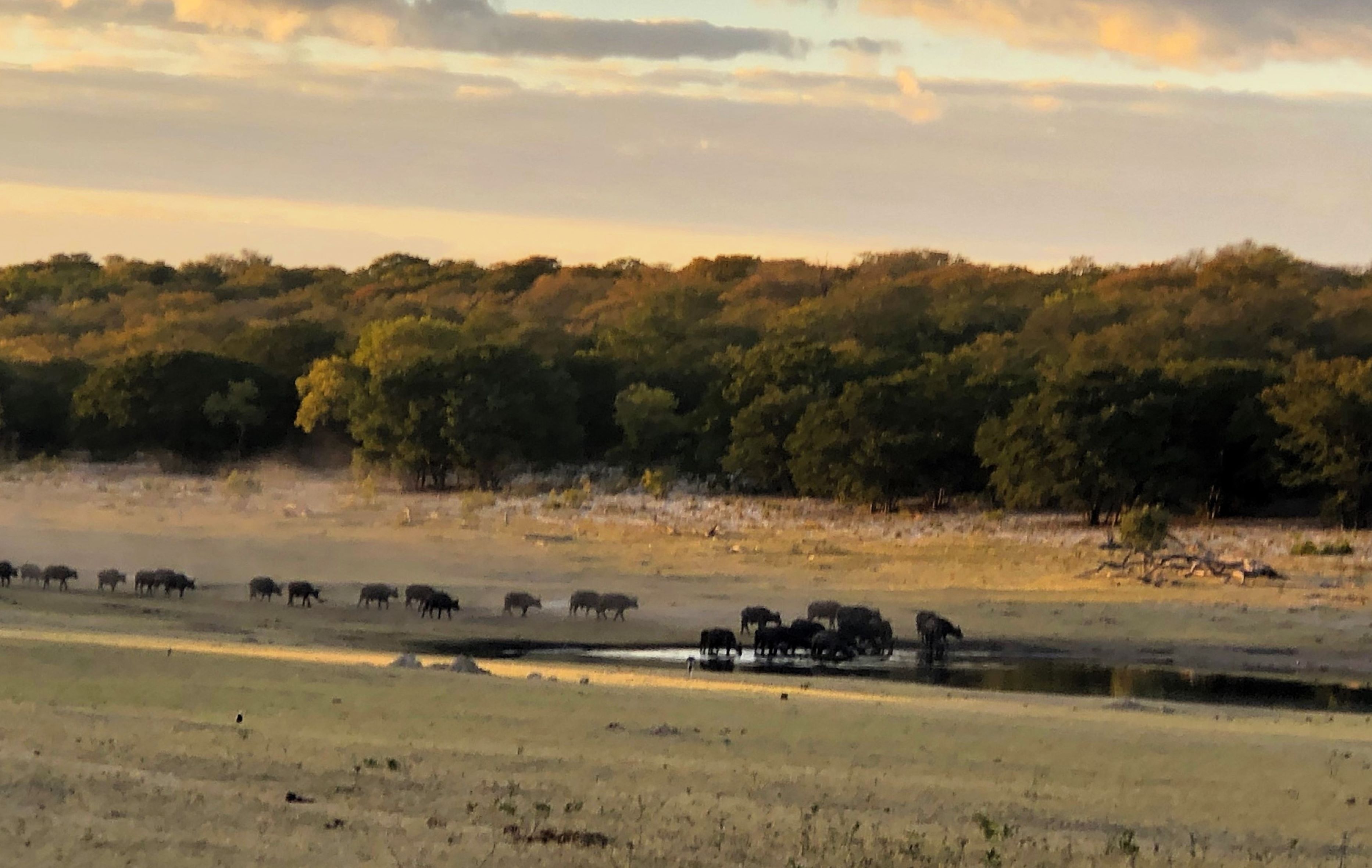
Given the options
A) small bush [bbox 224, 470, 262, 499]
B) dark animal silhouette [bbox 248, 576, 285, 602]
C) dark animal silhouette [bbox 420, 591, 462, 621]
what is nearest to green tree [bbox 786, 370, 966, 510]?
small bush [bbox 224, 470, 262, 499]

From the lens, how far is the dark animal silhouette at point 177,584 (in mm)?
31844

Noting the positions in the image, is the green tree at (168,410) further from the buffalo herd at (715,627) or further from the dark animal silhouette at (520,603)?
the dark animal silhouette at (520,603)

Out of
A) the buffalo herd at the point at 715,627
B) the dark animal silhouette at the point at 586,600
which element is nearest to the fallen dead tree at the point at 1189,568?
the buffalo herd at the point at 715,627

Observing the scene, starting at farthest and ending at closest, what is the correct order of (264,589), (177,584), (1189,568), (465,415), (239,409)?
(239,409) < (465,415) < (1189,568) < (264,589) < (177,584)

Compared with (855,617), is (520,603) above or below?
below

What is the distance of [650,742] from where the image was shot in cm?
1518

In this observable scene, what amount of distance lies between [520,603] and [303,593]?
4069 mm

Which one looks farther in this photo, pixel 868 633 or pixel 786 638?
pixel 868 633

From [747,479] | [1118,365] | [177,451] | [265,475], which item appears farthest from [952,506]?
[177,451]

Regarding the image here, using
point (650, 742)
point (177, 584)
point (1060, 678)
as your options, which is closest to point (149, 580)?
point (177, 584)

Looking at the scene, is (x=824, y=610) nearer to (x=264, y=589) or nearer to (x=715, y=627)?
(x=715, y=627)

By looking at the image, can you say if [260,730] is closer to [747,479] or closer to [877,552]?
[877,552]

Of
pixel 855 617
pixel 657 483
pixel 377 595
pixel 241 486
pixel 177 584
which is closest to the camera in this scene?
pixel 855 617

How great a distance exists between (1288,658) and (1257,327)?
176ft
